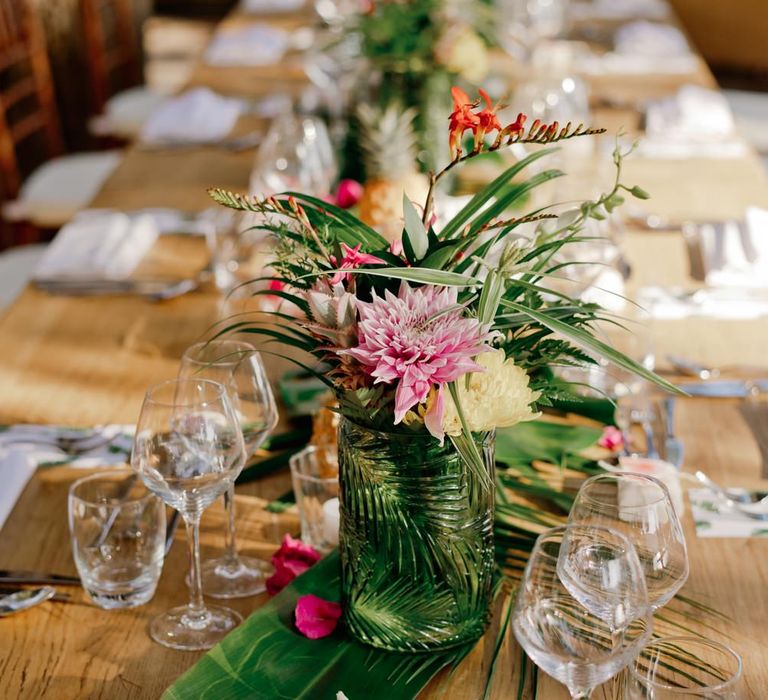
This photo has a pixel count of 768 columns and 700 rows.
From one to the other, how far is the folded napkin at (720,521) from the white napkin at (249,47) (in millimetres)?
2599

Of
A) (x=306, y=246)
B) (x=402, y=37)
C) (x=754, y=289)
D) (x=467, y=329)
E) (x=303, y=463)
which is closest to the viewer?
(x=467, y=329)

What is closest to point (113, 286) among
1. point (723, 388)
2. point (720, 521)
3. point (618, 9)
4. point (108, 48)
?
point (723, 388)

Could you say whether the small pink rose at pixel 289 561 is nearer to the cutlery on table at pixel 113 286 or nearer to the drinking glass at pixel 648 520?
the drinking glass at pixel 648 520

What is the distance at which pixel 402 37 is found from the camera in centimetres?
235

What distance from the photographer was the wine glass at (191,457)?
1091 millimetres

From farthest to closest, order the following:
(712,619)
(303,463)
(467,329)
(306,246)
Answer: (303,463), (712,619), (306,246), (467,329)

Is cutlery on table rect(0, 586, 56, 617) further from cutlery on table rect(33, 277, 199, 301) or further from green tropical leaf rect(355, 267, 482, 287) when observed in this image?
cutlery on table rect(33, 277, 199, 301)

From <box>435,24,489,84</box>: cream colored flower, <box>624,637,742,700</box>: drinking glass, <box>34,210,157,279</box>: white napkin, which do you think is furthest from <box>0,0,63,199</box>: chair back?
<box>624,637,742,700</box>: drinking glass

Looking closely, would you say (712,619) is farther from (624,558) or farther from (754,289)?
(754,289)

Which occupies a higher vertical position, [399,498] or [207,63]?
[399,498]

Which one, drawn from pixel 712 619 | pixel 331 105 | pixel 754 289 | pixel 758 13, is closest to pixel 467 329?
pixel 712 619

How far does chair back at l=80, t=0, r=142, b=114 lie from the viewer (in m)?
4.20

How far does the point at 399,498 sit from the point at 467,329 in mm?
187

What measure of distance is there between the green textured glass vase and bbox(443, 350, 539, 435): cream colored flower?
0.04 meters
